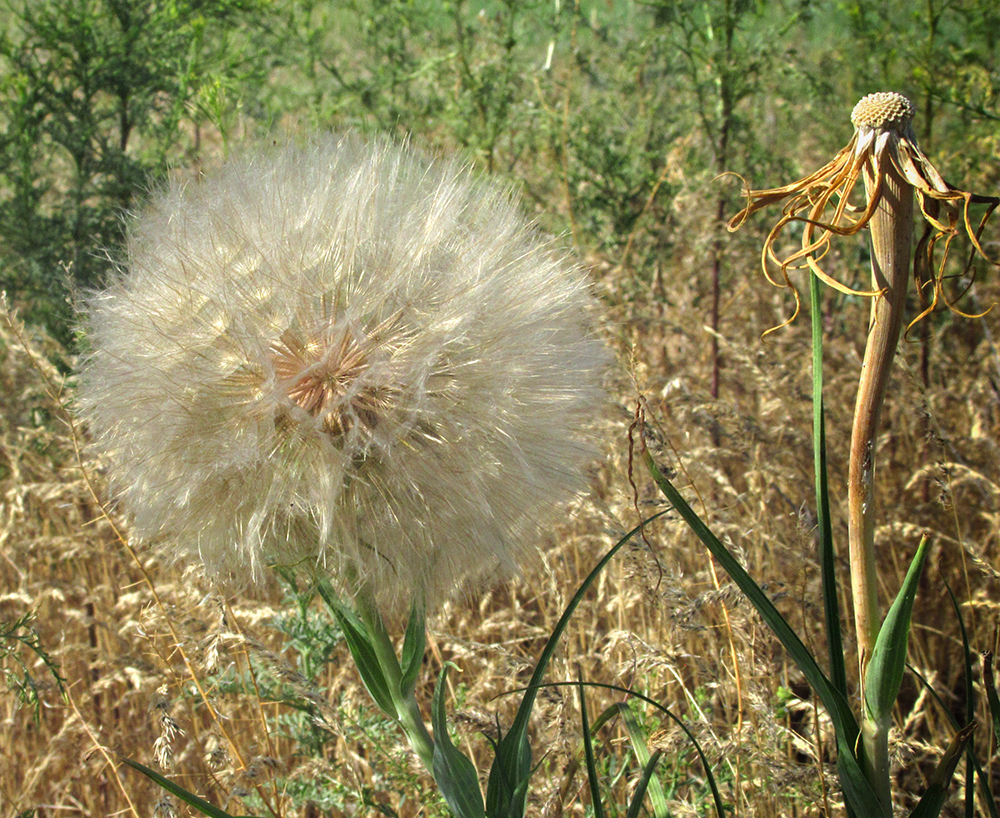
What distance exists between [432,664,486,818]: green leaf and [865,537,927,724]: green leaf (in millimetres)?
554

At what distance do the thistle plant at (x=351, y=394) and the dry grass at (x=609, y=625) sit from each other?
19 cm

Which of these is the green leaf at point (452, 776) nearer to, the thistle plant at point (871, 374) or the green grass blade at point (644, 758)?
the green grass blade at point (644, 758)

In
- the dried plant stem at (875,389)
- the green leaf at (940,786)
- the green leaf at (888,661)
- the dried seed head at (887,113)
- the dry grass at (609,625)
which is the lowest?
the dry grass at (609,625)

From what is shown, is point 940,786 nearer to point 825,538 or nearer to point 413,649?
point 825,538

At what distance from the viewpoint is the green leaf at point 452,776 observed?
1.22 m

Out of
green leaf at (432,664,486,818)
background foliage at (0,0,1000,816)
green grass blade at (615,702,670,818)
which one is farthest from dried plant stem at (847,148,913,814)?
green leaf at (432,664,486,818)

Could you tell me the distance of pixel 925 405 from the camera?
147 cm

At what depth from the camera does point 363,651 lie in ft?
4.23

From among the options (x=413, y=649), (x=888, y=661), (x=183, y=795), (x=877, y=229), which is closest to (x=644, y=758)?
(x=413, y=649)

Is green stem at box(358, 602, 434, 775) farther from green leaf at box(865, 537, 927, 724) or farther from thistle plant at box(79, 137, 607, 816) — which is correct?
green leaf at box(865, 537, 927, 724)

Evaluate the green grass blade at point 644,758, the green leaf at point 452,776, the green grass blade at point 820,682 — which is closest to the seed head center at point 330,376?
the green leaf at point 452,776

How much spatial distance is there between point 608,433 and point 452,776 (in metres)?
1.20

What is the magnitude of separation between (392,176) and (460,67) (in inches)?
88.3

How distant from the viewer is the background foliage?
174cm
